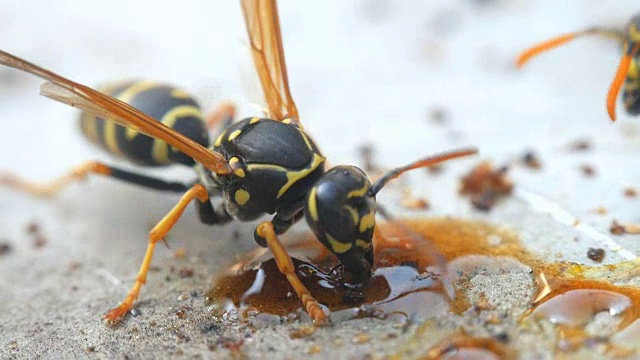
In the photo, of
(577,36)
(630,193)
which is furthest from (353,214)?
(630,193)

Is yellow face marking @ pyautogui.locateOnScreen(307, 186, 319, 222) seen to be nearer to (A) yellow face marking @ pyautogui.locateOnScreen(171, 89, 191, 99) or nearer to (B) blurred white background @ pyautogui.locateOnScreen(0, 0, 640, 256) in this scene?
(B) blurred white background @ pyautogui.locateOnScreen(0, 0, 640, 256)

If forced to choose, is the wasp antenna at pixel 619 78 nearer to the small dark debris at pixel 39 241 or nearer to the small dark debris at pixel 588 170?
the small dark debris at pixel 588 170

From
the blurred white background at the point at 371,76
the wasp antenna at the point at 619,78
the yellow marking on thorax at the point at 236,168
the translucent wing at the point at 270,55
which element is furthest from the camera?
the blurred white background at the point at 371,76

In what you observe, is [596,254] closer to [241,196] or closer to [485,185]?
[485,185]

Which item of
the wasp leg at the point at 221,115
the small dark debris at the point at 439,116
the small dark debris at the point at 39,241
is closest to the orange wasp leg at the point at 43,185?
the small dark debris at the point at 39,241

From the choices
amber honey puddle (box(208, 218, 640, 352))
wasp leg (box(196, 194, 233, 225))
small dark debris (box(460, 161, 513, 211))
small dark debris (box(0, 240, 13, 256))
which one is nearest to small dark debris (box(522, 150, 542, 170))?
small dark debris (box(460, 161, 513, 211))
